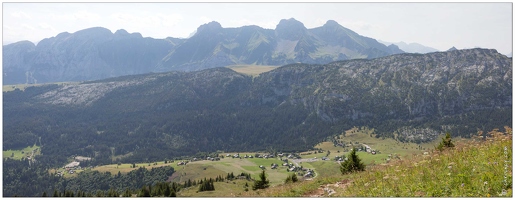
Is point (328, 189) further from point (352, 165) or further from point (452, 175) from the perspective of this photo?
point (452, 175)

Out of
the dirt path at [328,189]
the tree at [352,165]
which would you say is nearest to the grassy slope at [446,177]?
the dirt path at [328,189]

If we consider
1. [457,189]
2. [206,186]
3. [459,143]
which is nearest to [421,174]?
[457,189]

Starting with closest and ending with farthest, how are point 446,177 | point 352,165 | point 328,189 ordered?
point 446,177 → point 328,189 → point 352,165

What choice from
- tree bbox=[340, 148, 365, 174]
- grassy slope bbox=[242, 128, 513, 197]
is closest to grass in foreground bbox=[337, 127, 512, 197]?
grassy slope bbox=[242, 128, 513, 197]

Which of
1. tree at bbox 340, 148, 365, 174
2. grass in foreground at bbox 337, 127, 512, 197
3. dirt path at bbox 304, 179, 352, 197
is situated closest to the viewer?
grass in foreground at bbox 337, 127, 512, 197

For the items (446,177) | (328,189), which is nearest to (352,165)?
(328,189)

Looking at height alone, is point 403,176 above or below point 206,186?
above

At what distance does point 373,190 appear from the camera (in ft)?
56.4

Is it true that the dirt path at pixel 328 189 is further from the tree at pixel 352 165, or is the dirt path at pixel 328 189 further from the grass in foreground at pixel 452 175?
the tree at pixel 352 165

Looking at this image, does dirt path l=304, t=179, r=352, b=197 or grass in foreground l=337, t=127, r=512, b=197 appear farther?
dirt path l=304, t=179, r=352, b=197

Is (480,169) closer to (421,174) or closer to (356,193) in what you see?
(421,174)

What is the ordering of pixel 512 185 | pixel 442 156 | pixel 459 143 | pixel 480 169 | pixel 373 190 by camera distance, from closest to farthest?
pixel 512 185, pixel 480 169, pixel 373 190, pixel 442 156, pixel 459 143

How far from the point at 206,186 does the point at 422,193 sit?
3999 centimetres

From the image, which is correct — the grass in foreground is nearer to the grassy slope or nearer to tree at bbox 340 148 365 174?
the grassy slope
